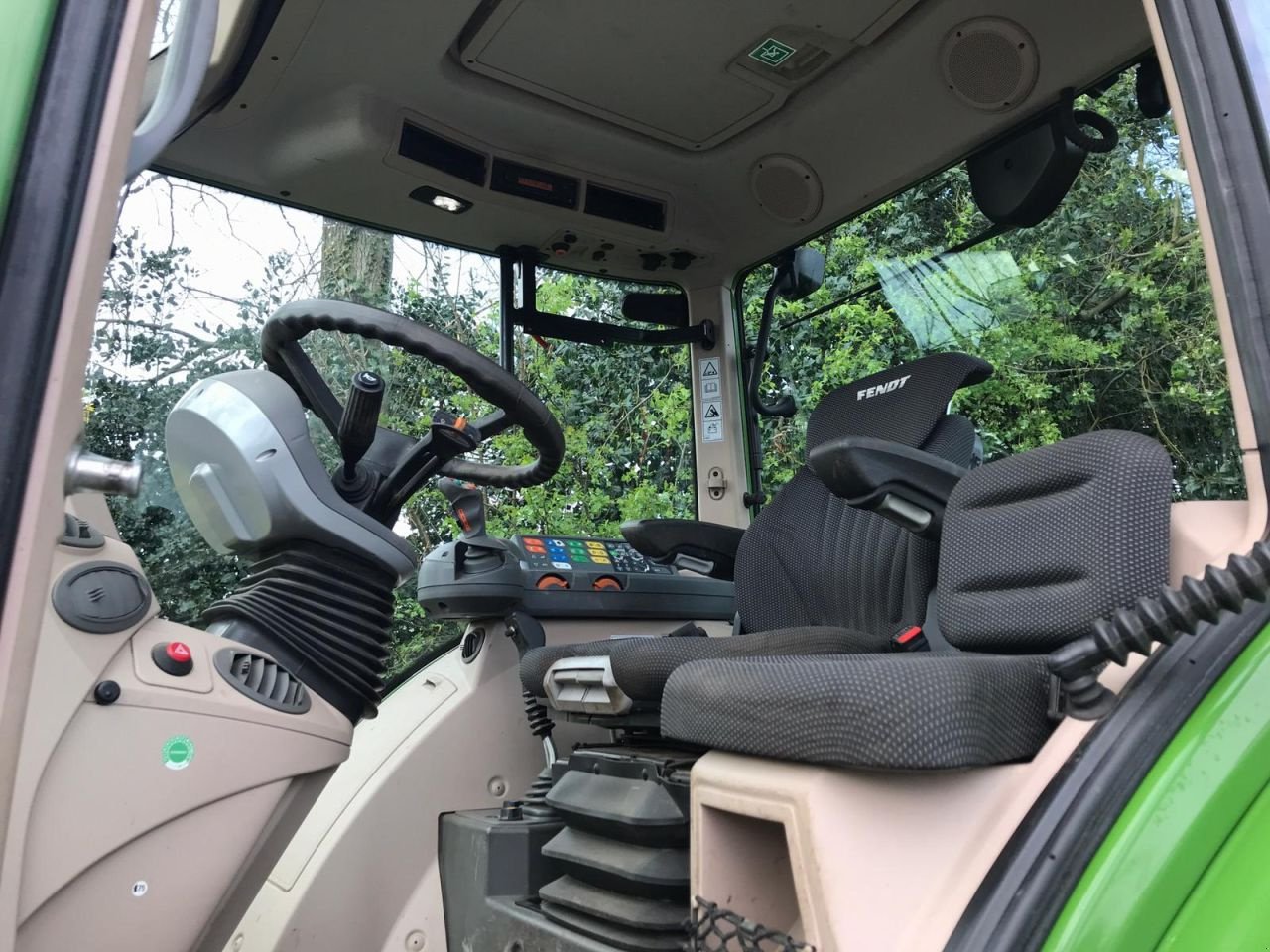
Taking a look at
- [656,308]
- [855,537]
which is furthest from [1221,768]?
[656,308]

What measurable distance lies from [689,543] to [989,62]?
3.60 ft

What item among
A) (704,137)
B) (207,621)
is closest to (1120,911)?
(207,621)

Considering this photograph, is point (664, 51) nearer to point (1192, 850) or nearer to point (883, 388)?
point (883, 388)

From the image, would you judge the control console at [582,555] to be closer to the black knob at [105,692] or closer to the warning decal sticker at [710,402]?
the warning decal sticker at [710,402]

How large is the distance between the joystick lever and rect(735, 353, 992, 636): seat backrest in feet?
1.83

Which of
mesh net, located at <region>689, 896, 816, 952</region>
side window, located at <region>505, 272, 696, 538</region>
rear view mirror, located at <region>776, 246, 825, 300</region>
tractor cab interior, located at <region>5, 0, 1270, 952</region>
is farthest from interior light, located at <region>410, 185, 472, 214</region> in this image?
mesh net, located at <region>689, 896, 816, 952</region>

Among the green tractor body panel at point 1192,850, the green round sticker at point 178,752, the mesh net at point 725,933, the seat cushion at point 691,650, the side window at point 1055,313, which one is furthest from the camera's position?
the seat cushion at point 691,650

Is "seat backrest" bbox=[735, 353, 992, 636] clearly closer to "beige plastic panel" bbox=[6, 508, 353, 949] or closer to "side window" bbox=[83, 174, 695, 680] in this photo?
"side window" bbox=[83, 174, 695, 680]

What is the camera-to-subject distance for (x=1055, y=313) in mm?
1628

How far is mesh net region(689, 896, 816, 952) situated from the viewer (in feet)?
2.64

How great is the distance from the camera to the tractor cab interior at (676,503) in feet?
2.76

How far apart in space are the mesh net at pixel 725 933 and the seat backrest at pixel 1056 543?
14.6 inches

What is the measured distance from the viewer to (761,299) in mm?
2559

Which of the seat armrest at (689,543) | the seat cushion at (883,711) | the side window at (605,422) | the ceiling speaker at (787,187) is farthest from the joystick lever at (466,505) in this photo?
the ceiling speaker at (787,187)
